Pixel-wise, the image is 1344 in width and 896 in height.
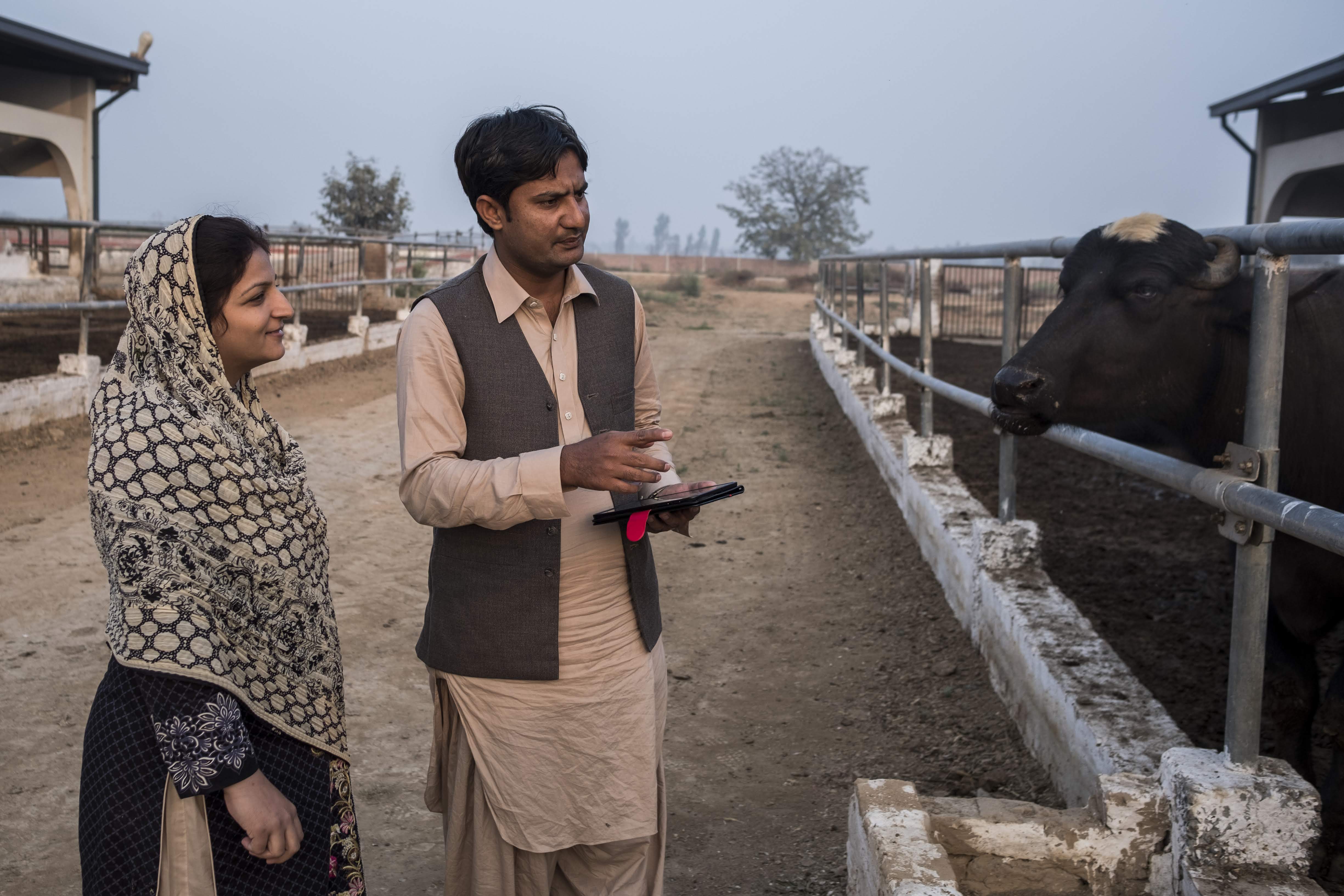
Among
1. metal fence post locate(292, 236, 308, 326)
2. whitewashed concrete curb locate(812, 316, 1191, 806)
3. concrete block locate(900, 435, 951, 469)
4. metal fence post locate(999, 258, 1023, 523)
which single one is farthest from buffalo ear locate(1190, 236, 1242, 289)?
metal fence post locate(292, 236, 308, 326)

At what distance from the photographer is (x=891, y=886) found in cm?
177

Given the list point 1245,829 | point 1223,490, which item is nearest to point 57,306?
point 1223,490

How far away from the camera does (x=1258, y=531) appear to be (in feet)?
6.33

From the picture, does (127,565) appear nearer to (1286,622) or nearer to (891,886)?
(891,886)

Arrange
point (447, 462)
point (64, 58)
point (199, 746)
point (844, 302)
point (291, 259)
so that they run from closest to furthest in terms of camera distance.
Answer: point (199, 746) < point (447, 462) < point (844, 302) < point (64, 58) < point (291, 259)

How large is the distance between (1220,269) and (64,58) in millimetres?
16485

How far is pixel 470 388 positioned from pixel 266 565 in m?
0.47

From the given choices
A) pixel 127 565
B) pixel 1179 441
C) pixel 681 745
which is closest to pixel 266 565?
pixel 127 565

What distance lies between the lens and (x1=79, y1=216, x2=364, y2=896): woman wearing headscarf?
1548 millimetres

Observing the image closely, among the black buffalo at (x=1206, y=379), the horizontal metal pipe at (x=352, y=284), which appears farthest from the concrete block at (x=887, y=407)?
the black buffalo at (x=1206, y=379)

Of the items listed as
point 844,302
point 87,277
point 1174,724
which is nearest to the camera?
point 1174,724

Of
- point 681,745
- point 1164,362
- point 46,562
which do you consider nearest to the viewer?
point 1164,362

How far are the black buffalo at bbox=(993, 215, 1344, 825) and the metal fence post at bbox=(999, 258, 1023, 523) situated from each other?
2.89 feet

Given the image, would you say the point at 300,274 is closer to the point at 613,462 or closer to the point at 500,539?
the point at 500,539
